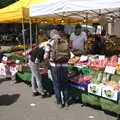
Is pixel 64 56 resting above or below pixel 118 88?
above

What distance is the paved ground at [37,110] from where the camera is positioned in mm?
7230

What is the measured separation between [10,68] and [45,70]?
6.41 ft

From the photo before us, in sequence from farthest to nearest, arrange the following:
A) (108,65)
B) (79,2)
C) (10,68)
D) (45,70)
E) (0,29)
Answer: (0,29), (10,68), (45,70), (108,65), (79,2)

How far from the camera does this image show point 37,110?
782 cm

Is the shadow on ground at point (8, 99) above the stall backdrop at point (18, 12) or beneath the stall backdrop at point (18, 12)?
beneath

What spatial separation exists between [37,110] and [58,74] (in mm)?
1014

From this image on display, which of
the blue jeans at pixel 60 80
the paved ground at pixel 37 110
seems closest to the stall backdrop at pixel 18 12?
the paved ground at pixel 37 110

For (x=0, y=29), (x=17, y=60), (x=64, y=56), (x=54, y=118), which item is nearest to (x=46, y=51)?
(x=64, y=56)

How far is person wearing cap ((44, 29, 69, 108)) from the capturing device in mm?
7578

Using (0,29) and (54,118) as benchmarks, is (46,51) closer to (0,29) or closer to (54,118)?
(54,118)

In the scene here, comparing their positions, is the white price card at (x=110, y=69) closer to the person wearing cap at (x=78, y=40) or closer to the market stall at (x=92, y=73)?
the market stall at (x=92, y=73)

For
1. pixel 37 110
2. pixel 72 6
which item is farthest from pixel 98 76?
pixel 72 6

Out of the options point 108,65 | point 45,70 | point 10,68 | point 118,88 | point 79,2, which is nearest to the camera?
point 118,88

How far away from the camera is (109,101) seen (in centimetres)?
707
